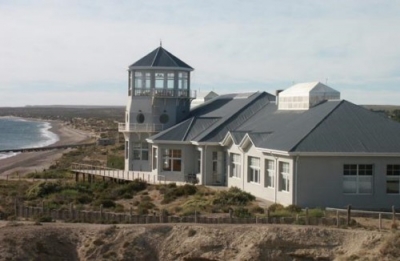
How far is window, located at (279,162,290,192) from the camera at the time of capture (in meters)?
34.0

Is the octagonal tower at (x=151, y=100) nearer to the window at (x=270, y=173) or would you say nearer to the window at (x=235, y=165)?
the window at (x=235, y=165)

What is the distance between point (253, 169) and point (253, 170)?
0.20 ft

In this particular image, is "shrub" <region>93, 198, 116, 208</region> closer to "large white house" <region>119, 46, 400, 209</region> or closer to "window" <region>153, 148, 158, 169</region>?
"large white house" <region>119, 46, 400, 209</region>

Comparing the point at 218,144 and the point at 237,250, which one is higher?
the point at 218,144

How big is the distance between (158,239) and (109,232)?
1669 millimetres

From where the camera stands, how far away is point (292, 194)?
1305 inches

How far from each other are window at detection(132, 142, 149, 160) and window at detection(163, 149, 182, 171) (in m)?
4.69

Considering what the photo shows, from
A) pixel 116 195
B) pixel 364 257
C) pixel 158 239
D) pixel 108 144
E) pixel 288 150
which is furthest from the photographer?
pixel 108 144

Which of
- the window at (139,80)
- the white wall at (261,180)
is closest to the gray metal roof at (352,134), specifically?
the white wall at (261,180)

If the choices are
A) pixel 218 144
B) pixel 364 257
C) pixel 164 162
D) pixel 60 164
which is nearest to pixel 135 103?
pixel 164 162

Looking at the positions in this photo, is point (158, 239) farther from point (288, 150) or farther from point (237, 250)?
point (288, 150)

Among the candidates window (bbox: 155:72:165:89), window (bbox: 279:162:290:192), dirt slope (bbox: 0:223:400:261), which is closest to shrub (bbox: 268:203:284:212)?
window (bbox: 279:162:290:192)

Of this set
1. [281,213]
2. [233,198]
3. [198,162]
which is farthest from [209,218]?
[198,162]

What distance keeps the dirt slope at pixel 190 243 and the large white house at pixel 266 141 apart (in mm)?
8601
